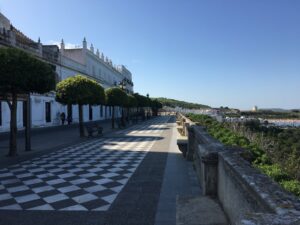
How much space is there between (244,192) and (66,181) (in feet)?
18.5

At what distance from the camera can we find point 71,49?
44.2 meters

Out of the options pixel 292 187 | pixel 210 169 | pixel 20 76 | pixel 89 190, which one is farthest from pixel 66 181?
pixel 292 187

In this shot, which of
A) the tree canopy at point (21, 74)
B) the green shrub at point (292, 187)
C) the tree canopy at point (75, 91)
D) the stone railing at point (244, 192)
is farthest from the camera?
the tree canopy at point (75, 91)

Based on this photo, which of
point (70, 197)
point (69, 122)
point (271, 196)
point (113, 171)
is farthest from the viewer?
point (69, 122)

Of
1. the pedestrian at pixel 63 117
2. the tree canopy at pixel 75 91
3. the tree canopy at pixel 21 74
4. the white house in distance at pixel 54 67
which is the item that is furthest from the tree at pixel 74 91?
the pedestrian at pixel 63 117

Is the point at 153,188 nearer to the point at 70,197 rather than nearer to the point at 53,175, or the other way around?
the point at 70,197

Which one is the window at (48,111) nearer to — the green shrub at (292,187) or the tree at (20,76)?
the tree at (20,76)

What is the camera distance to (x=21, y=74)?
Result: 10.7m

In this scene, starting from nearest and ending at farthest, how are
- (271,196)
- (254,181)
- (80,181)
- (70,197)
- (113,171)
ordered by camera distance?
(271,196)
(254,181)
(70,197)
(80,181)
(113,171)

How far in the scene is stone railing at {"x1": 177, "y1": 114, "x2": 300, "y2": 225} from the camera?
196 cm

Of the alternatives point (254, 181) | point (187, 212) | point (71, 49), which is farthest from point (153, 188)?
point (71, 49)

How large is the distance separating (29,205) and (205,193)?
2.83 metres

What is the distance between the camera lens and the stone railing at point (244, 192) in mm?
1964

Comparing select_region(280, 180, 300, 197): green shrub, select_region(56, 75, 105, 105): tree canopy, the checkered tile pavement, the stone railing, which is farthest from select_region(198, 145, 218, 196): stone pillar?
select_region(56, 75, 105, 105): tree canopy
